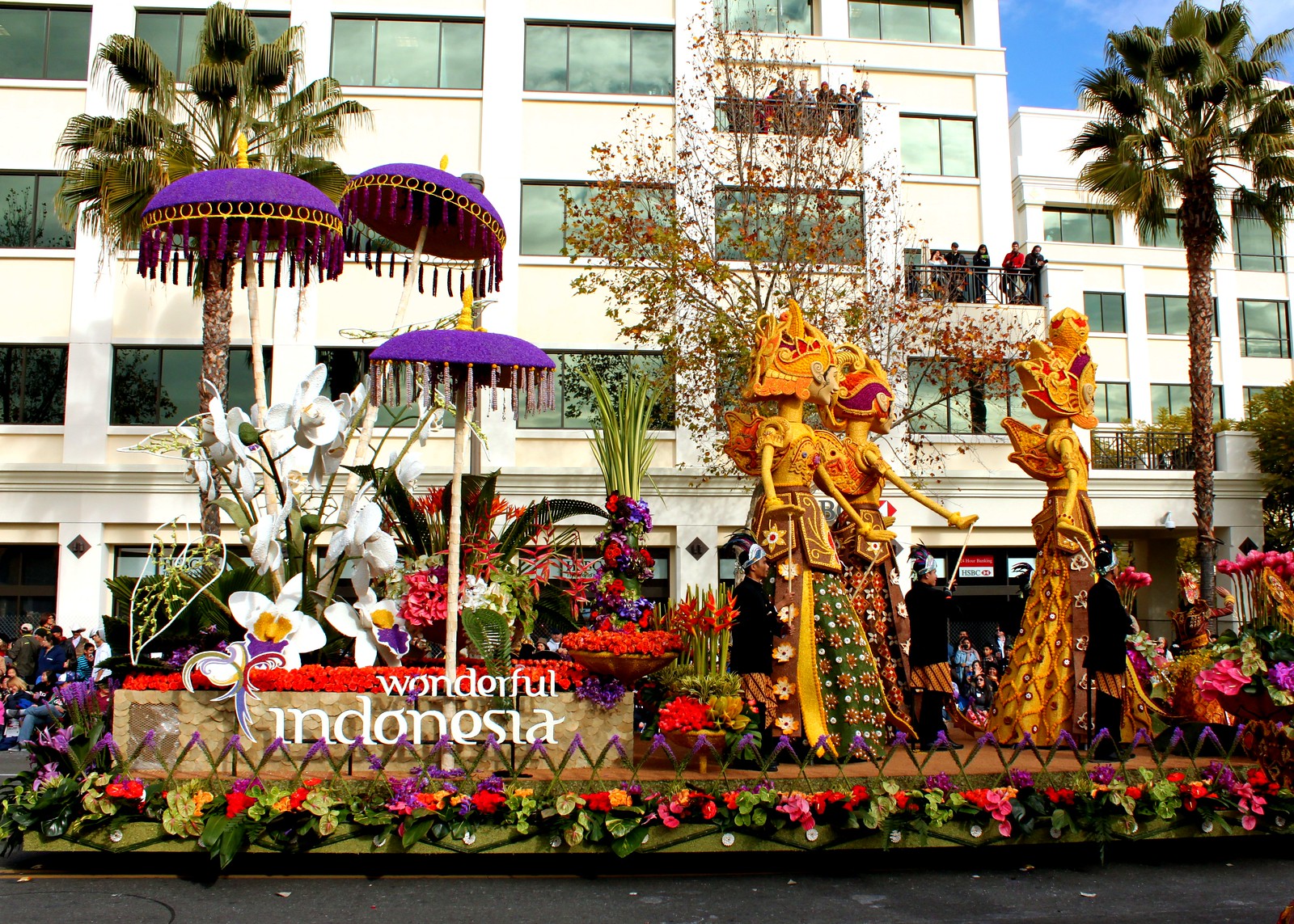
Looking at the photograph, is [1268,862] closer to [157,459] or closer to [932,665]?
[932,665]

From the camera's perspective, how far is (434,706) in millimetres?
7645

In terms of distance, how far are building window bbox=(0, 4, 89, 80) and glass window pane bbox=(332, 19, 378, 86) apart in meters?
4.51

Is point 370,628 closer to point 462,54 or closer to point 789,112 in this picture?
point 789,112

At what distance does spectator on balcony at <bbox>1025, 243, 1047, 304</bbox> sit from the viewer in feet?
68.2

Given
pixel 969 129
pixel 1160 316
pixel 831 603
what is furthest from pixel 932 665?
pixel 1160 316

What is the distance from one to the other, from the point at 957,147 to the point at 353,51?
40.5ft

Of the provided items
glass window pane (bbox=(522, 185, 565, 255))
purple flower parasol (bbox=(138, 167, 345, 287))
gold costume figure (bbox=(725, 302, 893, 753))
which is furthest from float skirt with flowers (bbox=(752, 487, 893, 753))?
glass window pane (bbox=(522, 185, 565, 255))

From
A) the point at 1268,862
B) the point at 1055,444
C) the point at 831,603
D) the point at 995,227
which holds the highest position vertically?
the point at 995,227

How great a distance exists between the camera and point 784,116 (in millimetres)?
16484

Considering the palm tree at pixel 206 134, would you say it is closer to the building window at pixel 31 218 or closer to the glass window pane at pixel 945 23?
the building window at pixel 31 218

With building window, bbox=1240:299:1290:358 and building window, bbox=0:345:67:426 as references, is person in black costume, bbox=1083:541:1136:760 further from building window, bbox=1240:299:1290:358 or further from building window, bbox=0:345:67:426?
building window, bbox=1240:299:1290:358

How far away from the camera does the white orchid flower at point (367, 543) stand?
26.0 feet

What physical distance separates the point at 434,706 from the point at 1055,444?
18.5ft

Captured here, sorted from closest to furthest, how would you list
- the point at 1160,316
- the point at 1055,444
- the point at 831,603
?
the point at 831,603, the point at 1055,444, the point at 1160,316
